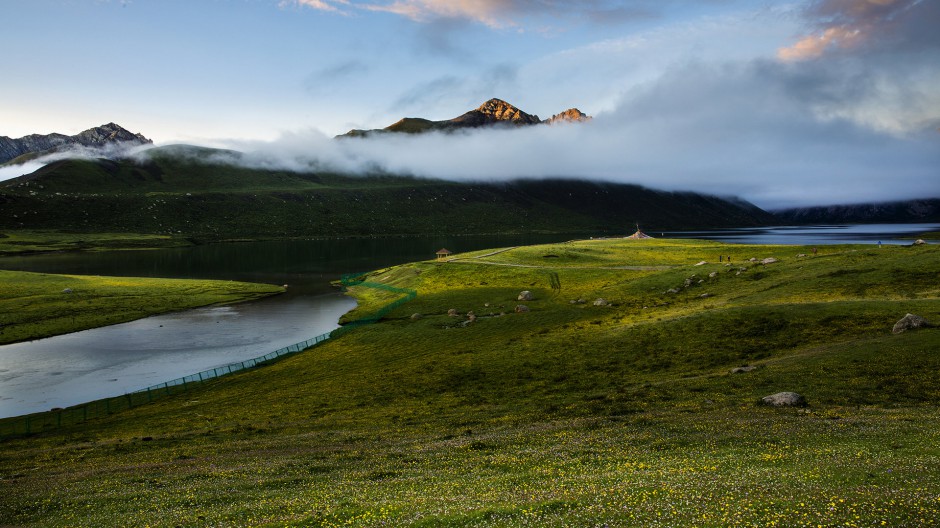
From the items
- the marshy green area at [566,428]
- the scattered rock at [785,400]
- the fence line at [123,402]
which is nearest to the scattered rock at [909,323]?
the marshy green area at [566,428]

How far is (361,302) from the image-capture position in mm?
128750

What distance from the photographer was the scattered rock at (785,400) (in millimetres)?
38969

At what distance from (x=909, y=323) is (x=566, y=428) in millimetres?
41627

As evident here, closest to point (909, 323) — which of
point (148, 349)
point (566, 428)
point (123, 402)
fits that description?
point (566, 428)

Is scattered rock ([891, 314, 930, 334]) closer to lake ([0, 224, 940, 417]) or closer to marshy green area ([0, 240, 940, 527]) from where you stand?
marshy green area ([0, 240, 940, 527])

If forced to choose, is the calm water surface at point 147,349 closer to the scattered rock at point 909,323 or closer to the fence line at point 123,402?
the fence line at point 123,402

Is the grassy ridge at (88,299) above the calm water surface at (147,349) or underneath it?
above

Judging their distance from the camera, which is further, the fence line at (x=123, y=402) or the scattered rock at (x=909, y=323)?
the scattered rock at (x=909, y=323)

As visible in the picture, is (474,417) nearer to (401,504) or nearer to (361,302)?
(401,504)

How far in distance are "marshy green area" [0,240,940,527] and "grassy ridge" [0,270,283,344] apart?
182 ft

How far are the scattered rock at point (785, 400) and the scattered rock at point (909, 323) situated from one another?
74.4 ft

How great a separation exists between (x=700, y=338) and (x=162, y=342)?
286 ft

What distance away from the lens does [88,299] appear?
118 metres

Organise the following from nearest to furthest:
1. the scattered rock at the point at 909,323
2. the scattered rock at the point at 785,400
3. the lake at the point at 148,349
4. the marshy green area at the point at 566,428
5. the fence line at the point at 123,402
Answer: the marshy green area at the point at 566,428, the scattered rock at the point at 785,400, the fence line at the point at 123,402, the scattered rock at the point at 909,323, the lake at the point at 148,349
